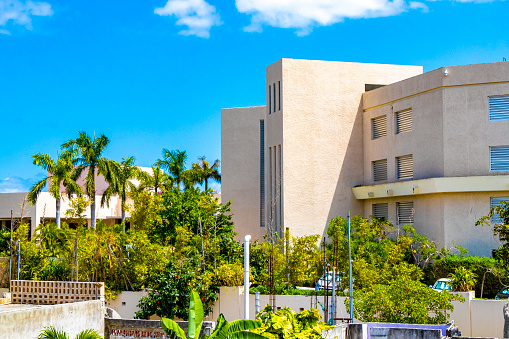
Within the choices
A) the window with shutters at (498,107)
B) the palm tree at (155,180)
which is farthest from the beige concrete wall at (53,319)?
the palm tree at (155,180)

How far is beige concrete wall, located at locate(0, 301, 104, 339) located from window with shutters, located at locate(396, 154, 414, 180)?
19.8 meters

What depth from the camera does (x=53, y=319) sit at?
2359 centimetres

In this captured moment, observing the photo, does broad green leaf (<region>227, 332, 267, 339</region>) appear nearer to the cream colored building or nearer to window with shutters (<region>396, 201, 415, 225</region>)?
the cream colored building

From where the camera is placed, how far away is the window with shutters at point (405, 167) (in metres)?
37.8

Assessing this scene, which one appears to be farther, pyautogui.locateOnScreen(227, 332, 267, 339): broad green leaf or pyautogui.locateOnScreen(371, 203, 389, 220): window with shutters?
pyautogui.locateOnScreen(371, 203, 389, 220): window with shutters

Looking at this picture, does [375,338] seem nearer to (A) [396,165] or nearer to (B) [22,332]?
(B) [22,332]

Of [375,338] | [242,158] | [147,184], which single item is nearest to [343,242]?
[375,338]

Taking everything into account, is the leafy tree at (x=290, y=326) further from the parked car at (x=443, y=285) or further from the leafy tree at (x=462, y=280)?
the parked car at (x=443, y=285)

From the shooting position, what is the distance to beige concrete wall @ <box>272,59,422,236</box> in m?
39.2

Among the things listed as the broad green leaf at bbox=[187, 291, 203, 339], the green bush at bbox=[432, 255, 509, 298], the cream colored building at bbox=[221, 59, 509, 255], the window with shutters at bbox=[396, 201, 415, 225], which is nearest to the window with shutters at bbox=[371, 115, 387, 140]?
the cream colored building at bbox=[221, 59, 509, 255]

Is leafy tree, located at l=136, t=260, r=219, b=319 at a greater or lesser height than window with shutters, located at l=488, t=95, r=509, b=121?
lesser

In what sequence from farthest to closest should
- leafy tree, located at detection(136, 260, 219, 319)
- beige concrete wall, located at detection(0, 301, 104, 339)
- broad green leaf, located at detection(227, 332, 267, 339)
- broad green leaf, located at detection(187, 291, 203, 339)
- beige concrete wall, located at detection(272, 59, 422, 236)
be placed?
1. beige concrete wall, located at detection(272, 59, 422, 236)
2. leafy tree, located at detection(136, 260, 219, 319)
3. beige concrete wall, located at detection(0, 301, 104, 339)
4. broad green leaf, located at detection(187, 291, 203, 339)
5. broad green leaf, located at detection(227, 332, 267, 339)

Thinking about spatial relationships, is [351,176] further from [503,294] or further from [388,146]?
[503,294]

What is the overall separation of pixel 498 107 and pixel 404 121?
5533 millimetres
